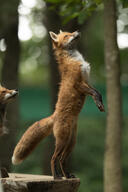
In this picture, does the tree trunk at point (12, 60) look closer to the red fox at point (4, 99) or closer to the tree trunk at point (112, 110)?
the tree trunk at point (112, 110)

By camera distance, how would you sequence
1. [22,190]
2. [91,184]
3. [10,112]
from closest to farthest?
[22,190], [10,112], [91,184]

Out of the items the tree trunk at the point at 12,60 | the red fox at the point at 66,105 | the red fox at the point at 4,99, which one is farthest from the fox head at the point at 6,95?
the tree trunk at the point at 12,60

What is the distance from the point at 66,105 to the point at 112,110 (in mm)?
1313

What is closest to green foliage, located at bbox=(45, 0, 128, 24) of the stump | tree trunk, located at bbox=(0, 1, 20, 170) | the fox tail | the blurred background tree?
the blurred background tree

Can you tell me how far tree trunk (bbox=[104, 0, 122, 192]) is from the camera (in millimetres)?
5359

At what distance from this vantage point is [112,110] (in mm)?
5430

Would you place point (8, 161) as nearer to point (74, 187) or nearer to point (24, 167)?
point (74, 187)

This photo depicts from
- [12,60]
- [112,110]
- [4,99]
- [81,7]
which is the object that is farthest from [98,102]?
[12,60]

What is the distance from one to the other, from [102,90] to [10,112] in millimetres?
4296

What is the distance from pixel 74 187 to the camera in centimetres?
437

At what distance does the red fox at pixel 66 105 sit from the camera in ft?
13.8

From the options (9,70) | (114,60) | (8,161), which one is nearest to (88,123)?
(9,70)

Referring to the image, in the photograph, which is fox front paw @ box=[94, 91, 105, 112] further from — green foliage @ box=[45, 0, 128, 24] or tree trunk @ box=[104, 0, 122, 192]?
green foliage @ box=[45, 0, 128, 24]

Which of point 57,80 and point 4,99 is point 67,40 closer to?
point 4,99
